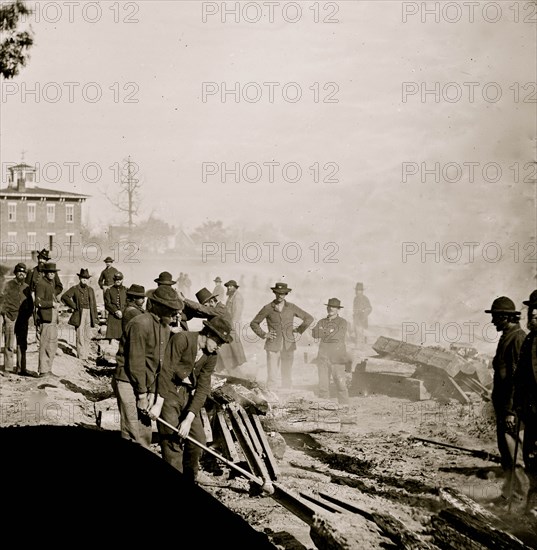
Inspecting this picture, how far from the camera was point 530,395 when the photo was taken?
634 cm

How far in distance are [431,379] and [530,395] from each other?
20.3 ft

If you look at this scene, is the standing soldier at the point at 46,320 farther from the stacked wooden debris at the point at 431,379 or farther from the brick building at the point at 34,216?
the brick building at the point at 34,216

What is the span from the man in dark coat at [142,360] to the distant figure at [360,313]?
1320 centimetres

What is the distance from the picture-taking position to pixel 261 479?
6605 millimetres

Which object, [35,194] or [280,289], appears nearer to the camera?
[280,289]

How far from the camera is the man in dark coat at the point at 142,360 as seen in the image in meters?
6.66

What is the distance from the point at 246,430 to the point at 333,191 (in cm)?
3403

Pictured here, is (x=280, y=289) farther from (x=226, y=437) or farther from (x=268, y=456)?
(x=268, y=456)

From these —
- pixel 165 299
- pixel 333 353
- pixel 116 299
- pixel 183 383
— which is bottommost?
pixel 333 353

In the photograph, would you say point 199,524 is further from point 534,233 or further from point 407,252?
point 407,252

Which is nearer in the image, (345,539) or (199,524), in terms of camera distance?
(199,524)

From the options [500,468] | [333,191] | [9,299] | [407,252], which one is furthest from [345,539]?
[333,191]

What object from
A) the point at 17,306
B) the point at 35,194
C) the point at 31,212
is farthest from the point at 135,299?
the point at 31,212

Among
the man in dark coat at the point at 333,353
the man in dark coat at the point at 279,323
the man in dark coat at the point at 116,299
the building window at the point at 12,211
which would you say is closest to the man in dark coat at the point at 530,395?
the man in dark coat at the point at 333,353
